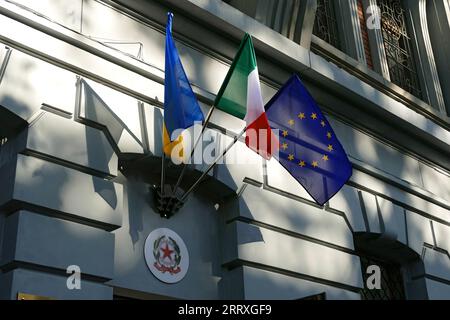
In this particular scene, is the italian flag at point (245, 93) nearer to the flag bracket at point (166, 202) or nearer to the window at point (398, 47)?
the flag bracket at point (166, 202)

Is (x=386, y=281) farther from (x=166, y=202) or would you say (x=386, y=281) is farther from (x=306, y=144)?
(x=166, y=202)

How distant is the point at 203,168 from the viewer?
379 inches

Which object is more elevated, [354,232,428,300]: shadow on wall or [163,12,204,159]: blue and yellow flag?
[163,12,204,159]: blue and yellow flag

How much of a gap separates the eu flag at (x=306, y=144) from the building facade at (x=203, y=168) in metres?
0.67

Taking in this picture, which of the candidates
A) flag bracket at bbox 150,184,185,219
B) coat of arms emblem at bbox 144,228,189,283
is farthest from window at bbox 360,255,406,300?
flag bracket at bbox 150,184,185,219

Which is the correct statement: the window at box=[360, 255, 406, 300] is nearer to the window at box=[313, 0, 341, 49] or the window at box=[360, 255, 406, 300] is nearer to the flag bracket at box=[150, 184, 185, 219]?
the flag bracket at box=[150, 184, 185, 219]

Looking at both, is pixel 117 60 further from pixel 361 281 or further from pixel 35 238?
pixel 361 281

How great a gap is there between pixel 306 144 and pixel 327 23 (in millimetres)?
4995

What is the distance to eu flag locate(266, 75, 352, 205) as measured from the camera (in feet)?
32.2

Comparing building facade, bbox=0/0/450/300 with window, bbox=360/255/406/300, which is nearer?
building facade, bbox=0/0/450/300

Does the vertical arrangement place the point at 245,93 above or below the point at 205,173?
above

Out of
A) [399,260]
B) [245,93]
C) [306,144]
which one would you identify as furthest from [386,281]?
[245,93]

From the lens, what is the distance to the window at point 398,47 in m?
15.5

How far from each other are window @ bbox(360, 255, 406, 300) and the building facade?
3cm
